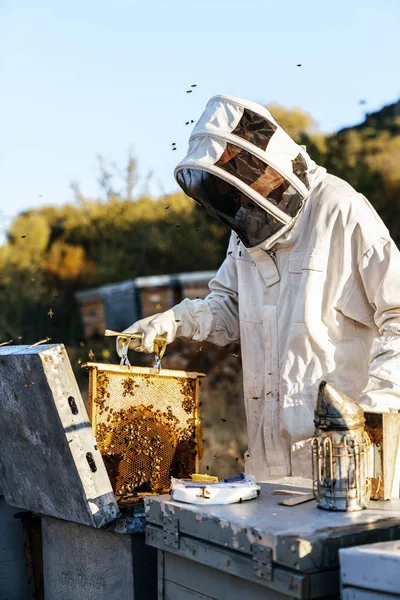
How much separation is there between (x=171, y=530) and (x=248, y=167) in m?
1.44

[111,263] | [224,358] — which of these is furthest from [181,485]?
[111,263]

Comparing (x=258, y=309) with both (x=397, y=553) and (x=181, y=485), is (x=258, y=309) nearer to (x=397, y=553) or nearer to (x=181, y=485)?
(x=181, y=485)

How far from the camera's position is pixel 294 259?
10.6ft

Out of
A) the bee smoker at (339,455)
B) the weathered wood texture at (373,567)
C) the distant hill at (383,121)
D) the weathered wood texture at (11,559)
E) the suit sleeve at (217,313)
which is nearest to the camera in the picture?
the weathered wood texture at (373,567)

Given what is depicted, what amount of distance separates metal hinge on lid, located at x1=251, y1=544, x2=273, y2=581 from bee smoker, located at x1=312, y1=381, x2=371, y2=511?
0.32 meters

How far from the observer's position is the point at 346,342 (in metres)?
3.18

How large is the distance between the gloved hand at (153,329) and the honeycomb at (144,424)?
0.16m

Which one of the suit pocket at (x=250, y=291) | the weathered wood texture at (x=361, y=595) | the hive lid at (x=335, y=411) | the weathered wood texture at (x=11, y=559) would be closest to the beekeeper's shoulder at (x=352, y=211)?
the suit pocket at (x=250, y=291)

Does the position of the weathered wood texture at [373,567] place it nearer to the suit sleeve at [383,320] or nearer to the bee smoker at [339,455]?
the bee smoker at [339,455]

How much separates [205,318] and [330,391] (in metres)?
1.35

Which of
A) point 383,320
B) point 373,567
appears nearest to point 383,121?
point 383,320

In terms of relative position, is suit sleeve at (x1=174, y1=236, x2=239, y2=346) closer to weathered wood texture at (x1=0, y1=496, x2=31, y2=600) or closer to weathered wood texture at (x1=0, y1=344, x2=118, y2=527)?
weathered wood texture at (x1=0, y1=344, x2=118, y2=527)

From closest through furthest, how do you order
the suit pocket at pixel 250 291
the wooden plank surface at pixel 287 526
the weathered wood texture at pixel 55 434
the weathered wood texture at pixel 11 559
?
the wooden plank surface at pixel 287 526 < the weathered wood texture at pixel 55 434 < the weathered wood texture at pixel 11 559 < the suit pocket at pixel 250 291

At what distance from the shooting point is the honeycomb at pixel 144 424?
302cm
